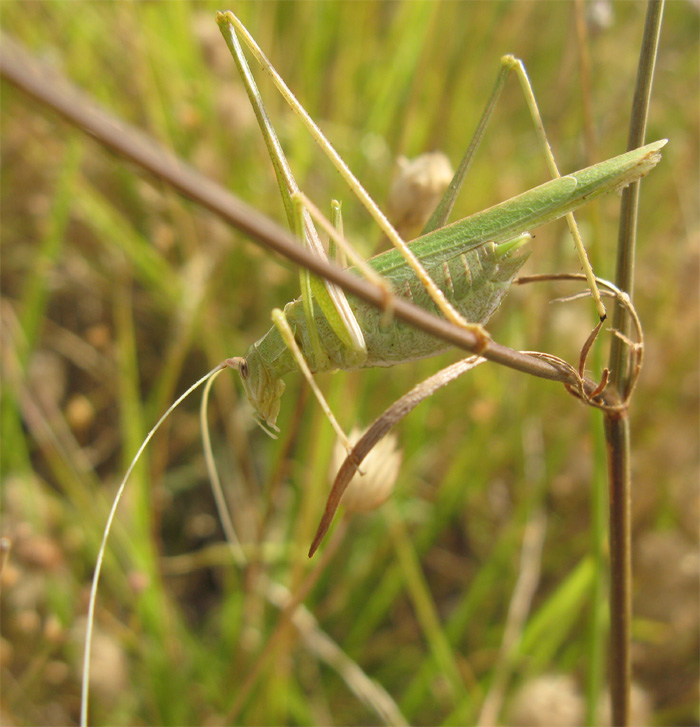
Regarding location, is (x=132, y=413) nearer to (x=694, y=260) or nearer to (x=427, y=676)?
(x=427, y=676)

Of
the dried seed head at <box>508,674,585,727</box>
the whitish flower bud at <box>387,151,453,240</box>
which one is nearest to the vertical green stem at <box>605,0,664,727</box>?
the whitish flower bud at <box>387,151,453,240</box>

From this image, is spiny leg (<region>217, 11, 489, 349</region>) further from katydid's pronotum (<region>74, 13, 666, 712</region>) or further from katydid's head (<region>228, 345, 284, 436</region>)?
katydid's head (<region>228, 345, 284, 436</region>)

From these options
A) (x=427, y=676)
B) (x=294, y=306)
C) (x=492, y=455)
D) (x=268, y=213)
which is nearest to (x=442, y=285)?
(x=294, y=306)

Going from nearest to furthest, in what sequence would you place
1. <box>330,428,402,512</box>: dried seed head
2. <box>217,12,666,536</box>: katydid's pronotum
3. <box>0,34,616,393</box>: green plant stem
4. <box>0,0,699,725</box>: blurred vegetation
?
1. <box>0,34,616,393</box>: green plant stem
2. <box>217,12,666,536</box>: katydid's pronotum
3. <box>330,428,402,512</box>: dried seed head
4. <box>0,0,699,725</box>: blurred vegetation

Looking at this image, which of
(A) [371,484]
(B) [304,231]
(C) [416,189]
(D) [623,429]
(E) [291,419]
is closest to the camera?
(D) [623,429]

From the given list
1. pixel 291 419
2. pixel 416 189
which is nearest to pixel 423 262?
pixel 416 189

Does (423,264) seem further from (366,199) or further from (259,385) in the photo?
(259,385)

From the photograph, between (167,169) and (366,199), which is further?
(366,199)
